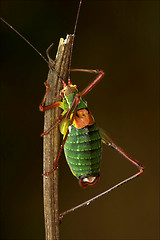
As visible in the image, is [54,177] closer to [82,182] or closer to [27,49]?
[82,182]

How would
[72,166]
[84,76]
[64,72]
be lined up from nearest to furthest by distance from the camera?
[64,72], [72,166], [84,76]

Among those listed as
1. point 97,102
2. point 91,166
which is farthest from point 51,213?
point 97,102

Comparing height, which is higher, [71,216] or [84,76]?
[84,76]
